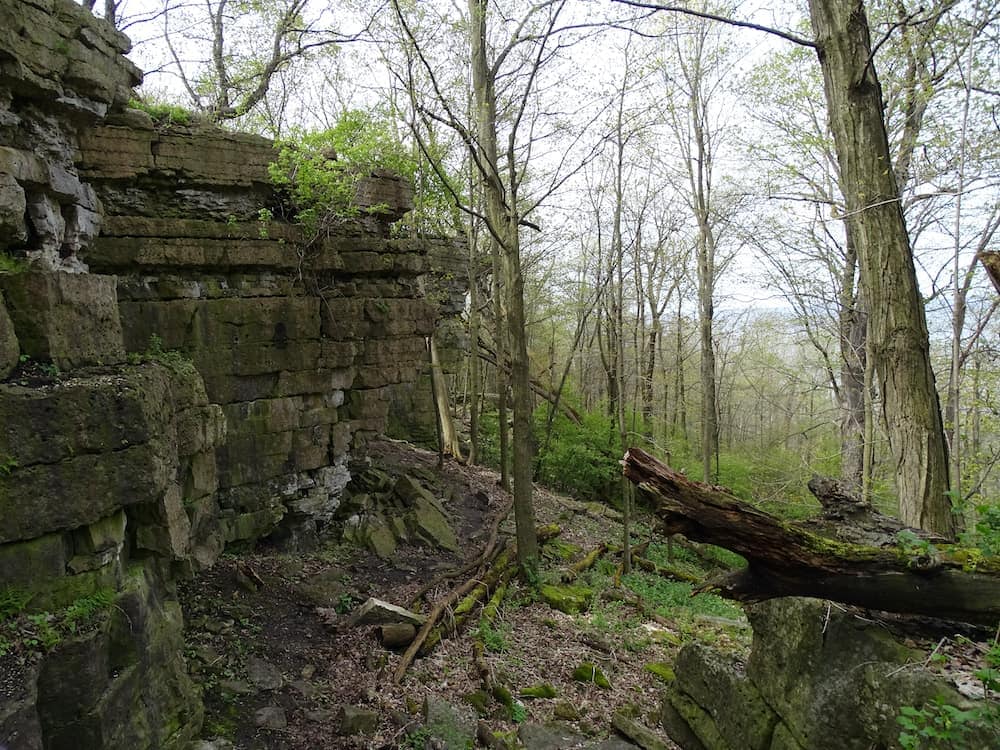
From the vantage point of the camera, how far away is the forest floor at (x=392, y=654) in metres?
5.21

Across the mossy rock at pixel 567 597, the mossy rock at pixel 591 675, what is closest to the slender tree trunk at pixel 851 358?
the mossy rock at pixel 567 597

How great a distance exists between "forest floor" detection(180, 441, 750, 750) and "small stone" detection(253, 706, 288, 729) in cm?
1

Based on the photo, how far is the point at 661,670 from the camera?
265 inches

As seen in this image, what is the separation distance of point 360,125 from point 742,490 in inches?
566

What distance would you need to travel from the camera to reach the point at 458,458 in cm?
1481

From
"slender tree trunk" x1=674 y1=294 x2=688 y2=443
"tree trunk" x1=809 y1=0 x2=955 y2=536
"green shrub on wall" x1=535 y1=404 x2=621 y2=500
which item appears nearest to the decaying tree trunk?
"tree trunk" x1=809 y1=0 x2=955 y2=536

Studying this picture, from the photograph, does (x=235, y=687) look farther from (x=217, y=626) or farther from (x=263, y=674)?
(x=217, y=626)

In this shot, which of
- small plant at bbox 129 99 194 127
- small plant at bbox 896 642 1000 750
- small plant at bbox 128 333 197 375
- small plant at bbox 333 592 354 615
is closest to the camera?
small plant at bbox 896 642 1000 750

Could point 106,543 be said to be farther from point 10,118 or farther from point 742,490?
point 742,490

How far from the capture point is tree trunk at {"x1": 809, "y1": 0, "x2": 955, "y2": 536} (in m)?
4.34

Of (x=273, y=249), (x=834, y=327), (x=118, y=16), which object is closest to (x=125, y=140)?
(x=273, y=249)

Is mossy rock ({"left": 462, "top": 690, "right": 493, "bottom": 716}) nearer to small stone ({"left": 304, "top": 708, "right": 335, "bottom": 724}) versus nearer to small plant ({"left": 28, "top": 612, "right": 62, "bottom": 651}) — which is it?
small stone ({"left": 304, "top": 708, "right": 335, "bottom": 724})

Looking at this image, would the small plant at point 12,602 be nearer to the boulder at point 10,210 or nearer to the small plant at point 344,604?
the boulder at point 10,210

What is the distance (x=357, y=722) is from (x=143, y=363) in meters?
3.74
